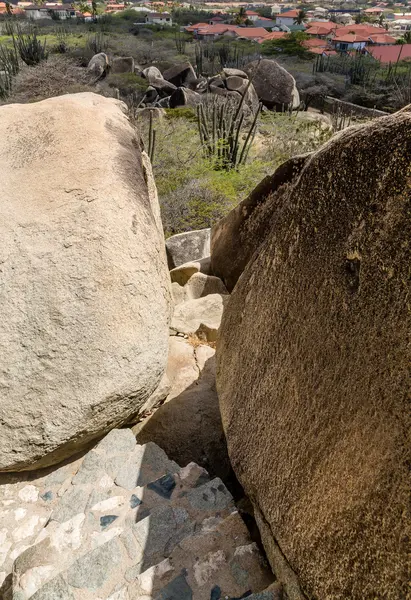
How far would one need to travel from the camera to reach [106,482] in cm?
233

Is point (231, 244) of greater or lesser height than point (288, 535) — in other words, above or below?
below

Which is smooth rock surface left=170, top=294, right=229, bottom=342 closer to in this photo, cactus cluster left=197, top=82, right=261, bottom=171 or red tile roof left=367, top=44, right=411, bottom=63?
cactus cluster left=197, top=82, right=261, bottom=171

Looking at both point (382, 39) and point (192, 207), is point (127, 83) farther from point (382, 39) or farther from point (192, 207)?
point (382, 39)

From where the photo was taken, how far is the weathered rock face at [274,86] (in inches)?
664

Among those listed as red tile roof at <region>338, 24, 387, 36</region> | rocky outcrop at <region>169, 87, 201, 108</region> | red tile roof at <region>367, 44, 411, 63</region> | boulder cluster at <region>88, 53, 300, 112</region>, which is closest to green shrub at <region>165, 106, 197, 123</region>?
boulder cluster at <region>88, 53, 300, 112</region>

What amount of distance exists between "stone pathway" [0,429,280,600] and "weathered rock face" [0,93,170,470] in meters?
0.19

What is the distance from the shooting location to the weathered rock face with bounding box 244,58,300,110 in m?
16.9

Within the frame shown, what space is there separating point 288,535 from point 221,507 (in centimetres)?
60

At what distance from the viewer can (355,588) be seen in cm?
125

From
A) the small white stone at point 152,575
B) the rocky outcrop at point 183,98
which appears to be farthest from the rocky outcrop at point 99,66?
the small white stone at point 152,575

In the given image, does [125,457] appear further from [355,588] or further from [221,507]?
[355,588]

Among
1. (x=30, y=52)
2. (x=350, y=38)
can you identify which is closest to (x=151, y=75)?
(x=30, y=52)

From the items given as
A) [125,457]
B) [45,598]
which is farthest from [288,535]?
[125,457]

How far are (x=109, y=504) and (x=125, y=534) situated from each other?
227 millimetres
